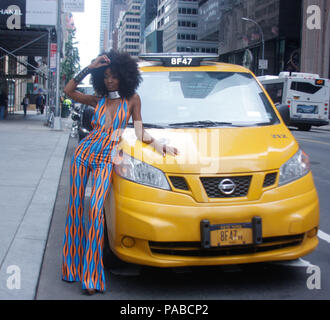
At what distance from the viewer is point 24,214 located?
6.78 m

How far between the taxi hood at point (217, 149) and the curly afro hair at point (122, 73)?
1.25 feet

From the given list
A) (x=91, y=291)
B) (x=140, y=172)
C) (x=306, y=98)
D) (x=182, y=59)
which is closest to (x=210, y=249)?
(x=140, y=172)

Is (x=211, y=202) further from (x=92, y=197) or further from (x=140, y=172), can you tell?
(x=92, y=197)

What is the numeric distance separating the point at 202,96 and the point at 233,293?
6.57 feet

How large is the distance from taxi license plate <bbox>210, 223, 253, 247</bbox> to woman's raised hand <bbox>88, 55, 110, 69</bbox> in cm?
150

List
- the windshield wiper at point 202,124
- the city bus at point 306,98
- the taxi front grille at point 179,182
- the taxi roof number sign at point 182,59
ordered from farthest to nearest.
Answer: the city bus at point 306,98 < the taxi roof number sign at point 182,59 < the windshield wiper at point 202,124 < the taxi front grille at point 179,182

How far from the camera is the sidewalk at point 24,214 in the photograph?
4.48 meters

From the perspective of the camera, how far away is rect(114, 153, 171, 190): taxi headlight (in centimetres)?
416

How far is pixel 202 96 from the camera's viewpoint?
5492mm

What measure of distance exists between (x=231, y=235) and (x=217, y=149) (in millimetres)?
680

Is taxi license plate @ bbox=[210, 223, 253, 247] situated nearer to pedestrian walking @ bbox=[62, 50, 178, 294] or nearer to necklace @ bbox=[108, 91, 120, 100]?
pedestrian walking @ bbox=[62, 50, 178, 294]

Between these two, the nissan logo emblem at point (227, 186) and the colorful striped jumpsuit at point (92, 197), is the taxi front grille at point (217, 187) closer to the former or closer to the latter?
the nissan logo emblem at point (227, 186)

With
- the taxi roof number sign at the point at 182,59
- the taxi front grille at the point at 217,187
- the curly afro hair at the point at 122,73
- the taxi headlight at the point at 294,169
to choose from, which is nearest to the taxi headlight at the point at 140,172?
→ the taxi front grille at the point at 217,187
